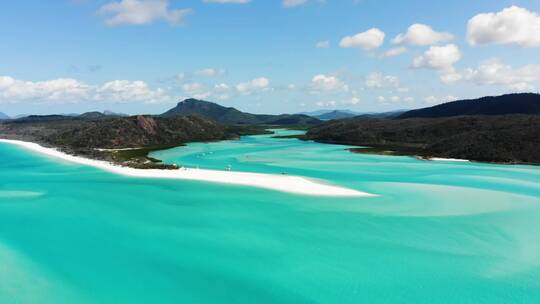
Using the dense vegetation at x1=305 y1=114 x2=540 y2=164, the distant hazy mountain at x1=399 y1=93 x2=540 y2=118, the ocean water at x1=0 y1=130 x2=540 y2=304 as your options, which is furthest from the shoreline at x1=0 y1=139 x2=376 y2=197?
the distant hazy mountain at x1=399 y1=93 x2=540 y2=118

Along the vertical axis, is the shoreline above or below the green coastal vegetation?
below

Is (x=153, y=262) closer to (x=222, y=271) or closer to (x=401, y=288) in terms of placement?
(x=222, y=271)

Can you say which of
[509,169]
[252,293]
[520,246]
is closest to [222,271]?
[252,293]

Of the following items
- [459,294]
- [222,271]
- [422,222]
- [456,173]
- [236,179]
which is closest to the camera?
[459,294]

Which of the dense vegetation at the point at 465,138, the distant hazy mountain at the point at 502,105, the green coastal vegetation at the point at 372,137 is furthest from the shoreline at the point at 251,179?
the distant hazy mountain at the point at 502,105

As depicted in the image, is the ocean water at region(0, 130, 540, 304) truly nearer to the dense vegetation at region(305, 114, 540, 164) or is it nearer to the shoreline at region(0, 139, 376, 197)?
the shoreline at region(0, 139, 376, 197)

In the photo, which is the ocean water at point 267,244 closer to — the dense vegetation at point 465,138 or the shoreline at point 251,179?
the shoreline at point 251,179
